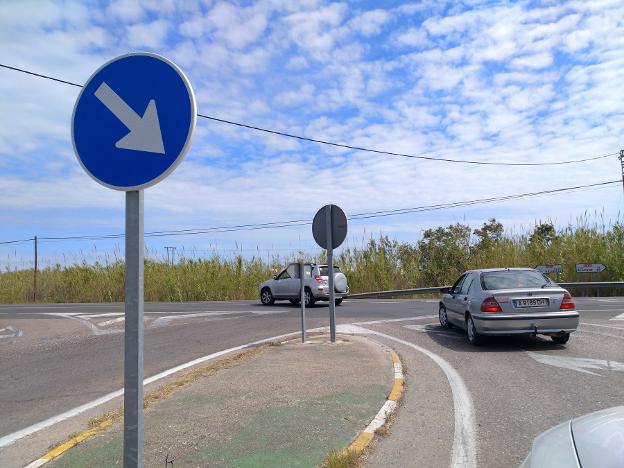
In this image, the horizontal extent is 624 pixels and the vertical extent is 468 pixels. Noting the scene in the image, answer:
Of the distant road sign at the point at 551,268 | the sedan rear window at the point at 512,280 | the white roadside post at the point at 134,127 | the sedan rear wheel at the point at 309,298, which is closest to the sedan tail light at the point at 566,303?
the sedan rear window at the point at 512,280

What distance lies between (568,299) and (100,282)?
31.4 metres

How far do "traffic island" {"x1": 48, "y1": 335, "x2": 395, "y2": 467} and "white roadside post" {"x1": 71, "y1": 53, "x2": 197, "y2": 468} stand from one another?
178cm

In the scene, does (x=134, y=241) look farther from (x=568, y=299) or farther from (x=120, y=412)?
(x=568, y=299)

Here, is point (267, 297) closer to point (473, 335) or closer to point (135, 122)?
point (473, 335)

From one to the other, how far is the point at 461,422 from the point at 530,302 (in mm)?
5179

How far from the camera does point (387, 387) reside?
22.6 feet

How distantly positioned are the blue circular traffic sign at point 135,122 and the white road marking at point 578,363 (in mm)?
7041

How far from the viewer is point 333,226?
35.8 ft

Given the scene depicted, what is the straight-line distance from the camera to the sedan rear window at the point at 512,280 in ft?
34.4

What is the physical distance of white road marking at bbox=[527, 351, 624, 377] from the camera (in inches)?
320

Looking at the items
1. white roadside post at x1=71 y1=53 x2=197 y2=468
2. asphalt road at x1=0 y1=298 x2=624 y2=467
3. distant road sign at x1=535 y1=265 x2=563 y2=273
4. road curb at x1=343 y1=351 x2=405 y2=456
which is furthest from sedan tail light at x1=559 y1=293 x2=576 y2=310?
distant road sign at x1=535 y1=265 x2=563 y2=273

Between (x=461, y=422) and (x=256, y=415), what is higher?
(x=256, y=415)

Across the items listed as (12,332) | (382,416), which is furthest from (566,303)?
(12,332)

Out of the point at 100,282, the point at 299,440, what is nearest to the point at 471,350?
the point at 299,440
